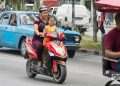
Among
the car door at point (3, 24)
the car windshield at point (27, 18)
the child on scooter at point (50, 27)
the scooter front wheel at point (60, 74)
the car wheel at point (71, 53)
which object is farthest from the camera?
the car door at point (3, 24)

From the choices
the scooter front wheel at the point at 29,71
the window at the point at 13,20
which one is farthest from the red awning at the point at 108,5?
the window at the point at 13,20

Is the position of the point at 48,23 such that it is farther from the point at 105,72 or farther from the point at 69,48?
the point at 69,48

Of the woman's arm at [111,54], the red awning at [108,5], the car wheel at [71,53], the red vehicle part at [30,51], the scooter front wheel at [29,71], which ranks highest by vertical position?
the red awning at [108,5]

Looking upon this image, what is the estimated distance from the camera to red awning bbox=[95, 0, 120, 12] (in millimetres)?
8102

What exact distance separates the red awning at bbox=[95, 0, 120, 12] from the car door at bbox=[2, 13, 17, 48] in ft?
37.0

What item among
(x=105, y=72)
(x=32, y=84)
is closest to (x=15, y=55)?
(x=32, y=84)

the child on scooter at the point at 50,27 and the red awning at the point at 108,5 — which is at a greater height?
the red awning at the point at 108,5

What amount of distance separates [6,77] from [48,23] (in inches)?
74.9

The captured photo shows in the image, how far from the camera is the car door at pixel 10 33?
19.5 m

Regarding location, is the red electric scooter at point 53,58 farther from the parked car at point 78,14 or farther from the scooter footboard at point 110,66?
the parked car at point 78,14

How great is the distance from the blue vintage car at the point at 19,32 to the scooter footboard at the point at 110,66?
9.94 m

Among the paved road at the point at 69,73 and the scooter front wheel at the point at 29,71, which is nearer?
the paved road at the point at 69,73

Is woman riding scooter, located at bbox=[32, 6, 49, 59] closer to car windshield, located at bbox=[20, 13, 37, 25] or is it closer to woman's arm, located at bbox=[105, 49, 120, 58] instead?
woman's arm, located at bbox=[105, 49, 120, 58]

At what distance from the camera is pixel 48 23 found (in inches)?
500
